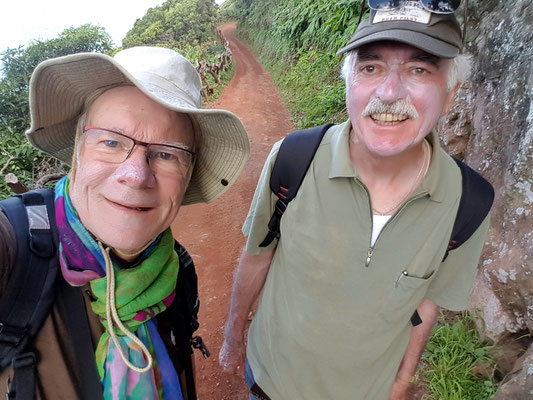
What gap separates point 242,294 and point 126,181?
1.00 metres

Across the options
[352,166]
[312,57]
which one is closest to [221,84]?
[312,57]

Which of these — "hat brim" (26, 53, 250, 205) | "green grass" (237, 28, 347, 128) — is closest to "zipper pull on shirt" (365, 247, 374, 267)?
"hat brim" (26, 53, 250, 205)

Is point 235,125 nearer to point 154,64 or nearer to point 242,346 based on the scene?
point 154,64

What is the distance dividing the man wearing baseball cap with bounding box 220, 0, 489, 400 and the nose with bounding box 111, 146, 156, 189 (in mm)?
592

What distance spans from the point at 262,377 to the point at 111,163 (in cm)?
134

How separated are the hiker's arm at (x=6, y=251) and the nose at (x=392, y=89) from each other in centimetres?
132

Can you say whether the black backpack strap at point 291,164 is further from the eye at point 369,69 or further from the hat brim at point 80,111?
the eye at point 369,69

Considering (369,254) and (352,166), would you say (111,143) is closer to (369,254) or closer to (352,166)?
(352,166)

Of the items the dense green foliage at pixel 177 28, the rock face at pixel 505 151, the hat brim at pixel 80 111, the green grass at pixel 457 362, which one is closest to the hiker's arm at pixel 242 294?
the hat brim at pixel 80 111

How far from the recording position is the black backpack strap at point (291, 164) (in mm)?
1370

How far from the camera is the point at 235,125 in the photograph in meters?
1.20

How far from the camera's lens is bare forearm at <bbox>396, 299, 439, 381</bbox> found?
150 cm

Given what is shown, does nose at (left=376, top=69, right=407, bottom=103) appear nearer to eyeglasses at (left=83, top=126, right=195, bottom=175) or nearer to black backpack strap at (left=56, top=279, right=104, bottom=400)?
eyeglasses at (left=83, top=126, right=195, bottom=175)

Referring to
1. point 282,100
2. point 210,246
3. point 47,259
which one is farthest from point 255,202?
point 282,100
